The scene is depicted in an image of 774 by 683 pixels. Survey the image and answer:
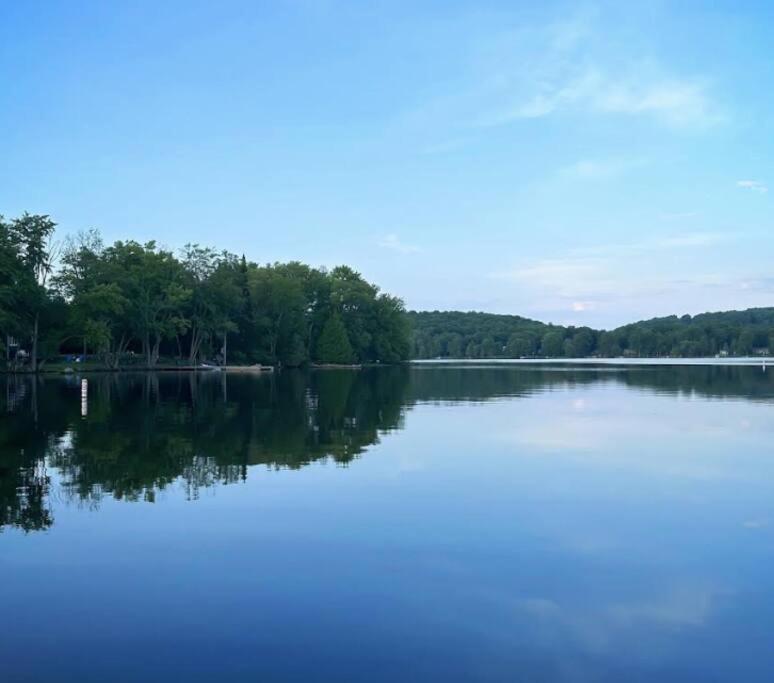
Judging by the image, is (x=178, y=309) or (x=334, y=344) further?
(x=334, y=344)

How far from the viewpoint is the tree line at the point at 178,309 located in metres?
76.3

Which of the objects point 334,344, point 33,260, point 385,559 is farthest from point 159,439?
point 334,344

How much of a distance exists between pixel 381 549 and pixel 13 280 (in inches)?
2701

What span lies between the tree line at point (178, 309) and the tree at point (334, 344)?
17cm

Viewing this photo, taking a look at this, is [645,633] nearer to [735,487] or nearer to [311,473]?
[735,487]

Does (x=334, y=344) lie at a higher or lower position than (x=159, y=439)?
higher

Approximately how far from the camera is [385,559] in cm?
1035

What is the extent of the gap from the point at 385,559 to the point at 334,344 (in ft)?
373

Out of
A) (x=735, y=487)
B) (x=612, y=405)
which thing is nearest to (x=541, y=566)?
(x=735, y=487)

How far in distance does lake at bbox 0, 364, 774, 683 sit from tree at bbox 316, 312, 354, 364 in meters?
100

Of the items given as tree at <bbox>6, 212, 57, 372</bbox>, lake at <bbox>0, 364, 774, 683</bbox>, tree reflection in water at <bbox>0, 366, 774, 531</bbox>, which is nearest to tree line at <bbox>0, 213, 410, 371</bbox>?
tree at <bbox>6, 212, 57, 372</bbox>

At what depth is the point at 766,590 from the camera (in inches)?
363

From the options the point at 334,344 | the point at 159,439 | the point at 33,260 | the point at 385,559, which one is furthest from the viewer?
the point at 334,344

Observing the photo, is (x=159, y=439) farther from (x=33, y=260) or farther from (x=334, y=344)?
(x=334, y=344)
